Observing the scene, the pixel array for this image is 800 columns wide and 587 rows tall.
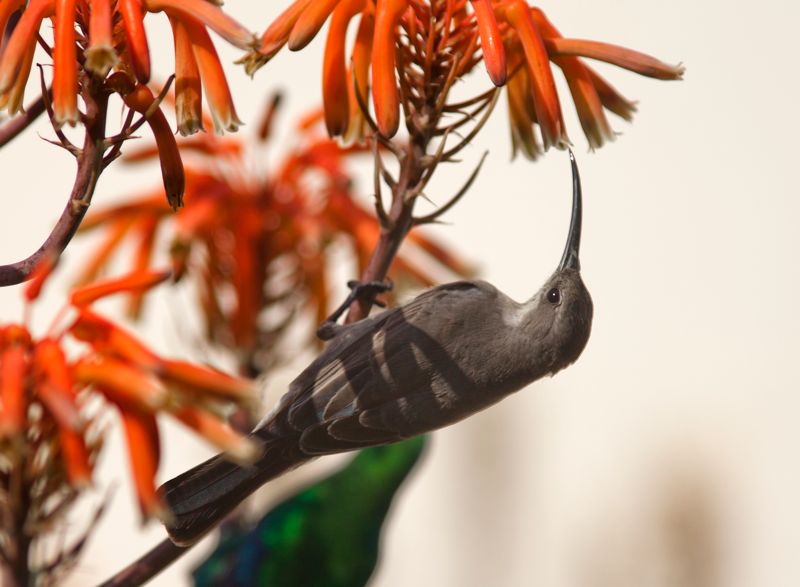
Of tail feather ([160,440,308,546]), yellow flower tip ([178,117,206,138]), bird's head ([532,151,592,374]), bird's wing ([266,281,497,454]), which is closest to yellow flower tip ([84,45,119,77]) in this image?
yellow flower tip ([178,117,206,138])

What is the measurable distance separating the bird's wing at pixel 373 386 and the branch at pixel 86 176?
1.05 metres

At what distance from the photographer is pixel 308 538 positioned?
3.27 meters

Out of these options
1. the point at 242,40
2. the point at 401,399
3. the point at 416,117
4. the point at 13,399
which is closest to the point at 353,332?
the point at 401,399

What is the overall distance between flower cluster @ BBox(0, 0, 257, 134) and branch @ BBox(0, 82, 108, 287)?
0.02 m

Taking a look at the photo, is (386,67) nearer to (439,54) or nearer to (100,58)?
(439,54)

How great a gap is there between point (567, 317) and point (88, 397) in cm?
114

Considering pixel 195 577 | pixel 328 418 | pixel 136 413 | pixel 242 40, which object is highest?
pixel 242 40

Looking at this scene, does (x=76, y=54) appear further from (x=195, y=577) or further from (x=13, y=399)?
(x=195, y=577)

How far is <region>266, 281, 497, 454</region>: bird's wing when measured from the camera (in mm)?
2600

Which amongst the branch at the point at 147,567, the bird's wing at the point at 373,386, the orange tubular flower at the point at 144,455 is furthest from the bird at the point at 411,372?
the orange tubular flower at the point at 144,455

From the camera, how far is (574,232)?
276cm

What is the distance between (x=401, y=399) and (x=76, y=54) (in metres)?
1.18

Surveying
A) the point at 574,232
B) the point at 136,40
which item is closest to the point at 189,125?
the point at 136,40

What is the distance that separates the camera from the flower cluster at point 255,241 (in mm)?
3229
